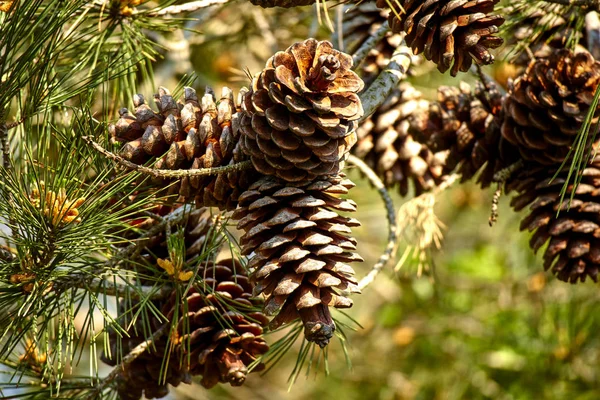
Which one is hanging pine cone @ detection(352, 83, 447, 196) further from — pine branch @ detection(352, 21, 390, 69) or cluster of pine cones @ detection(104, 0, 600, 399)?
pine branch @ detection(352, 21, 390, 69)

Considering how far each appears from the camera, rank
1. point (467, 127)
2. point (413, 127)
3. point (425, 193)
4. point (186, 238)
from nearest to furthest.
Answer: point (186, 238), point (467, 127), point (413, 127), point (425, 193)

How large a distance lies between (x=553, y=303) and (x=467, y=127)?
169 centimetres

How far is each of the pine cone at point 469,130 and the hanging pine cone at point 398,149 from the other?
0.15m

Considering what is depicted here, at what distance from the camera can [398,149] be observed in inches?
78.3

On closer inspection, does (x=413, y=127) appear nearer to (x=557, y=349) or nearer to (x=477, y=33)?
(x=477, y=33)

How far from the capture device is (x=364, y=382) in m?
3.83

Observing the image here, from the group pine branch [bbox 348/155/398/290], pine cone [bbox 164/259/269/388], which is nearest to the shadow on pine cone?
pine cone [bbox 164/259/269/388]

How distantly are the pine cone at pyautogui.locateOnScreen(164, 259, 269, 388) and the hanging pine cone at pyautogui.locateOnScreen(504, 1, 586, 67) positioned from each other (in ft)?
3.11

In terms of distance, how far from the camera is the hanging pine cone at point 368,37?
76.7 inches

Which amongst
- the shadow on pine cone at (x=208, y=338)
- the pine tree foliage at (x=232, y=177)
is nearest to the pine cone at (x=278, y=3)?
the pine tree foliage at (x=232, y=177)

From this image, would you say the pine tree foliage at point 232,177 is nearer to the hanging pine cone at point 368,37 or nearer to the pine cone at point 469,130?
the pine cone at point 469,130

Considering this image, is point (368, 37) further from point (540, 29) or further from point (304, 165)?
point (304, 165)

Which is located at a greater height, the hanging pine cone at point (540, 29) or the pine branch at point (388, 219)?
the hanging pine cone at point (540, 29)

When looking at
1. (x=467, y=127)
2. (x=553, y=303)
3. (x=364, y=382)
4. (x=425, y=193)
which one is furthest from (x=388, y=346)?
(x=467, y=127)
